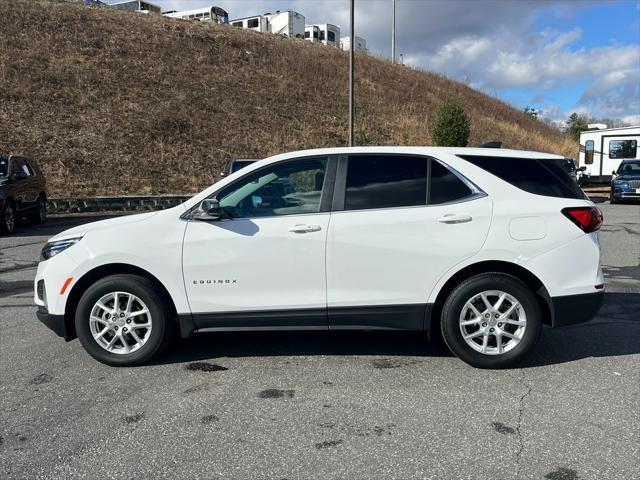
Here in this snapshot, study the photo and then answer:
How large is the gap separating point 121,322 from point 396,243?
7.55 ft

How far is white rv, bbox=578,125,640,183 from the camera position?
2431 cm

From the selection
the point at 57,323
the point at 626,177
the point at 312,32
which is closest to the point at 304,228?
the point at 57,323

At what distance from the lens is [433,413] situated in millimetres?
3652

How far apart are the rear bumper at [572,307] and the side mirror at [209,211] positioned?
2696mm

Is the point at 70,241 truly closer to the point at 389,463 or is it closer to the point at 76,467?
the point at 76,467

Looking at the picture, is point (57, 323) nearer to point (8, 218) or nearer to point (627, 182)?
point (8, 218)

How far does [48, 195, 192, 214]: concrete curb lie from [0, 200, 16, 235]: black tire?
5.22 meters

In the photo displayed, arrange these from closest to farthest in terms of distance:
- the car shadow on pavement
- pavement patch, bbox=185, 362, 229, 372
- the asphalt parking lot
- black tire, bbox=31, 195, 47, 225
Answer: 1. the asphalt parking lot
2. pavement patch, bbox=185, 362, 229, 372
3. the car shadow on pavement
4. black tire, bbox=31, 195, 47, 225

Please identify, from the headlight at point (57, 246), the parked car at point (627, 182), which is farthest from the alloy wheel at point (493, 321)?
the parked car at point (627, 182)

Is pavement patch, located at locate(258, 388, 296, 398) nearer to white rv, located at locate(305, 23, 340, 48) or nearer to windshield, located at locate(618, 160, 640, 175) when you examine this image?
windshield, located at locate(618, 160, 640, 175)

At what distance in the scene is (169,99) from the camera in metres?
27.9

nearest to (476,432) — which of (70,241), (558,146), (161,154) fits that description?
(70,241)

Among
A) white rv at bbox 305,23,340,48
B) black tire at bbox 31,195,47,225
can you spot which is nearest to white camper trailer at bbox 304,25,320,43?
white rv at bbox 305,23,340,48

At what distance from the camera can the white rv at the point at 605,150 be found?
957 inches
